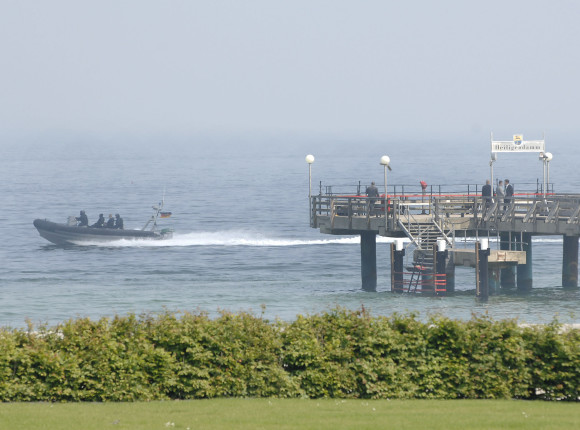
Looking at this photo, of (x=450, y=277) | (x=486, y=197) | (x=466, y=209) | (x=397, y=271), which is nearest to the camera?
(x=450, y=277)

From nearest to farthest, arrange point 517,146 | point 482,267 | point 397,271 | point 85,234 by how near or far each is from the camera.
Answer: point 482,267, point 397,271, point 517,146, point 85,234

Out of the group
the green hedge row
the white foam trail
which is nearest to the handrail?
the green hedge row

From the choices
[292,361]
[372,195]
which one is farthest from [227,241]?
[292,361]

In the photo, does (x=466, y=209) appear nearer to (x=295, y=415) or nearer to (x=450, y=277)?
(x=450, y=277)

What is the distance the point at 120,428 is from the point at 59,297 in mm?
33730

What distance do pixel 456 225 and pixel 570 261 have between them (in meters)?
5.64

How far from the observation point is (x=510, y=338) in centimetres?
1738

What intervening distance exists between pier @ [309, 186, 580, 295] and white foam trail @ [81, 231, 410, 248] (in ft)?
95.1

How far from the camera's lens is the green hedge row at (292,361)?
56.1 ft

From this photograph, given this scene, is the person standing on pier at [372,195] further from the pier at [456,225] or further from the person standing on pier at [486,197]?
the person standing on pier at [486,197]

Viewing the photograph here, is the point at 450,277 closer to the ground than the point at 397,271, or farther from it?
closer to the ground

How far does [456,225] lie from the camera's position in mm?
42312

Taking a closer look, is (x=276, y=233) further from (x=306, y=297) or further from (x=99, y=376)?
(x=99, y=376)

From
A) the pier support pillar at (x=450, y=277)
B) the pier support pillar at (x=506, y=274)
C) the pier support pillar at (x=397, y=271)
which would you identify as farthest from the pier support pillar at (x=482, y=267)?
the pier support pillar at (x=506, y=274)
